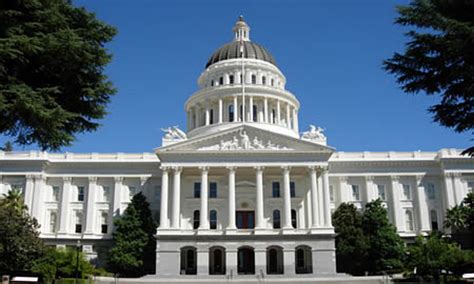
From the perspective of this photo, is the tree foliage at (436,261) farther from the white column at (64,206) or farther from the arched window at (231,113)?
the white column at (64,206)

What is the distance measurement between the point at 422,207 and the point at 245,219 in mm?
21910

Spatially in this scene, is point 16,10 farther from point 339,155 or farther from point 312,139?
point 339,155

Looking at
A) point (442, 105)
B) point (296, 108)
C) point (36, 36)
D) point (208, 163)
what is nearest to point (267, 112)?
point (296, 108)

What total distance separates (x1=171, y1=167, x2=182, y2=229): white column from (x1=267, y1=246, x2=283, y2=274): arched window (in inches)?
413

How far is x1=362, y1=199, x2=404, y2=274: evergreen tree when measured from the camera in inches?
2028

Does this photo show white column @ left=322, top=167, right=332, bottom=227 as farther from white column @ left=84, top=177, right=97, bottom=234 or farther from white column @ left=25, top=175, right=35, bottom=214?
white column @ left=25, top=175, right=35, bottom=214

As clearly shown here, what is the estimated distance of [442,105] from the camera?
21344 mm

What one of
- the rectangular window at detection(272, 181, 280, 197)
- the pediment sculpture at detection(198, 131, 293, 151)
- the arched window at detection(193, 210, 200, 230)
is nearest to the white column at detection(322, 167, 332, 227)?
the pediment sculpture at detection(198, 131, 293, 151)

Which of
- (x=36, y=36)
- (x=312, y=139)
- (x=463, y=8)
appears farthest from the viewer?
(x=312, y=139)

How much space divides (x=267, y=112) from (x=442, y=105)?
163ft

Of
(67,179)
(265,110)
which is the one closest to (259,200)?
(265,110)

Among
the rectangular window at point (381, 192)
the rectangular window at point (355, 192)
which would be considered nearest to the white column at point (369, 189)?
the rectangular window at point (381, 192)

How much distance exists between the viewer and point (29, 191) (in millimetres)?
59562

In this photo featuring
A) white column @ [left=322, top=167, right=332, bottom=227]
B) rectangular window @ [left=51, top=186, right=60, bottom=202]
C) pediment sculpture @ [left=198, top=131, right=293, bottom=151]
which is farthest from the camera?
rectangular window @ [left=51, top=186, right=60, bottom=202]
